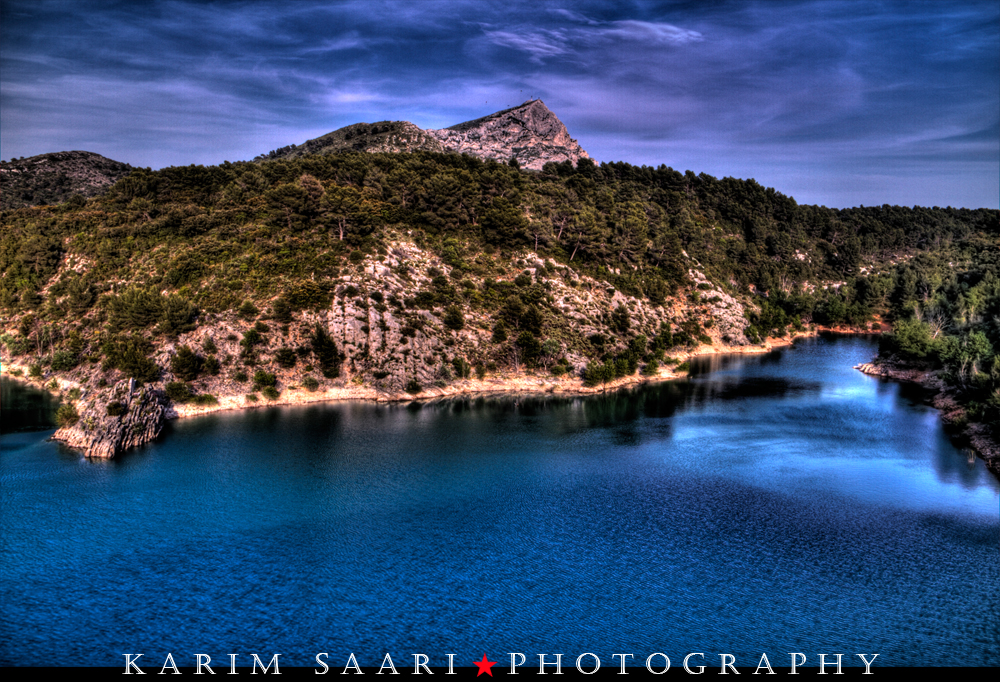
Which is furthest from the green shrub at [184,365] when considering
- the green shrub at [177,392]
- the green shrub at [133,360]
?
the green shrub at [133,360]

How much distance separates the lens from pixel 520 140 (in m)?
194

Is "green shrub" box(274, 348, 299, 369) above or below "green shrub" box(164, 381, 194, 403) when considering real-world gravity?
above

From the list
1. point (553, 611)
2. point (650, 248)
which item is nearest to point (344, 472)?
point (553, 611)

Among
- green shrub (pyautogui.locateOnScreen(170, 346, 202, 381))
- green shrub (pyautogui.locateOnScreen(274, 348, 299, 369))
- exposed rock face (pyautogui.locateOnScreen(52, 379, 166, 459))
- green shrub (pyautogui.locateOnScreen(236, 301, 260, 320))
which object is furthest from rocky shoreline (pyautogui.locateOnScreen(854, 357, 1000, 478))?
green shrub (pyautogui.locateOnScreen(170, 346, 202, 381))

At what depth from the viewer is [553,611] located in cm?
3419

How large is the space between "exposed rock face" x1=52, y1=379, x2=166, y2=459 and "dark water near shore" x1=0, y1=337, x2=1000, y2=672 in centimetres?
172

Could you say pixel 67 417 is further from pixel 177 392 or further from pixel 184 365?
pixel 184 365

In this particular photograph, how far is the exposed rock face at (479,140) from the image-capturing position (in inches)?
6590

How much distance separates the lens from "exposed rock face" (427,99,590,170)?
617ft

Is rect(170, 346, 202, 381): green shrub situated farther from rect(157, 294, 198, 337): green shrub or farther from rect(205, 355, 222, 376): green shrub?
rect(157, 294, 198, 337): green shrub

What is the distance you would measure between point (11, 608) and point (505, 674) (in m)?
28.7

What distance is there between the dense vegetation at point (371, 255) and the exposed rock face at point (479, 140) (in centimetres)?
4658

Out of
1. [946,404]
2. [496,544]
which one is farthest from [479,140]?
[496,544]

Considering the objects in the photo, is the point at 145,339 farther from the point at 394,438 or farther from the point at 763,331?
the point at 763,331
